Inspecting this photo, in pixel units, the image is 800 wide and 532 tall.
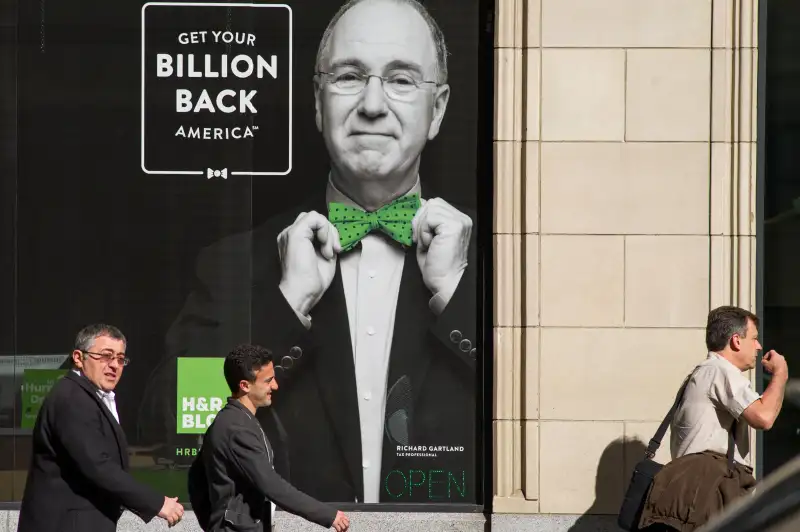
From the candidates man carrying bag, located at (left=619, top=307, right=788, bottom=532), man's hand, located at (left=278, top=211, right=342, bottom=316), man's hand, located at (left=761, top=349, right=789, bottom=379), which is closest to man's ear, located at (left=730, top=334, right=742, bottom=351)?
man carrying bag, located at (left=619, top=307, right=788, bottom=532)

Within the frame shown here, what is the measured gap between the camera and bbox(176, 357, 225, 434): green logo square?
7.83 meters

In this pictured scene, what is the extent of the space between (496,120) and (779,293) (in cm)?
231

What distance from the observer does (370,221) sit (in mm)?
7926

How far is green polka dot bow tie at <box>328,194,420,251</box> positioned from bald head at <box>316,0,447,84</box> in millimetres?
956

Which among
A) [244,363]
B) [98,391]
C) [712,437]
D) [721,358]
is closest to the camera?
[244,363]

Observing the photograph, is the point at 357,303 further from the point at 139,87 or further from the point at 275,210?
the point at 139,87

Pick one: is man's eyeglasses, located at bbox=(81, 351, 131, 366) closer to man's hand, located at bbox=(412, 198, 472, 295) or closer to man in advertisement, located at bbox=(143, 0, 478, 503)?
man in advertisement, located at bbox=(143, 0, 478, 503)

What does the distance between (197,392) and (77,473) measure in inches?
112

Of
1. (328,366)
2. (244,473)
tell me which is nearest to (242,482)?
(244,473)

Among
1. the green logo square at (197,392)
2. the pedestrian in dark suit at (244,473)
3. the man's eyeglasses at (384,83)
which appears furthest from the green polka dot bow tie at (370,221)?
the pedestrian in dark suit at (244,473)

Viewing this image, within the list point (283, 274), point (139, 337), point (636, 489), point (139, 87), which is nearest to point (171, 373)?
point (139, 337)

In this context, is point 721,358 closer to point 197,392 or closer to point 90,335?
point 90,335

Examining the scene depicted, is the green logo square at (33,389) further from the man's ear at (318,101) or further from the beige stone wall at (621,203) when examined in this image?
the beige stone wall at (621,203)

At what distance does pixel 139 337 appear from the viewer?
25.7 feet
